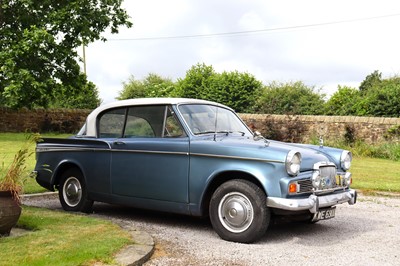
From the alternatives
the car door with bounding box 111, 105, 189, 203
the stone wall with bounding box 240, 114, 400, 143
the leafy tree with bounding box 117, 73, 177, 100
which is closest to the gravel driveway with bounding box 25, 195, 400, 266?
the car door with bounding box 111, 105, 189, 203

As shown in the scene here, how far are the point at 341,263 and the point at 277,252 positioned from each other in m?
0.70

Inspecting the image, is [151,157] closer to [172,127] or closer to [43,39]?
[172,127]

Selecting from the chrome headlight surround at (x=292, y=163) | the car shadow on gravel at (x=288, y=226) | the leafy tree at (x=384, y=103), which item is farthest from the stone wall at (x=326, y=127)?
the chrome headlight surround at (x=292, y=163)

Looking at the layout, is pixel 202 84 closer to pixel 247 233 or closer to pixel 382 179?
pixel 382 179

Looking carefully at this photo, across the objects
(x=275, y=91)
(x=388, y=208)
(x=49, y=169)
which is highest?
(x=275, y=91)

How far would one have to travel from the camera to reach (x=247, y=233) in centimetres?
572

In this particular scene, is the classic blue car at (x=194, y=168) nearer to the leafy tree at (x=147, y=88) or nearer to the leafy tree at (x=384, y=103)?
the leafy tree at (x=384, y=103)

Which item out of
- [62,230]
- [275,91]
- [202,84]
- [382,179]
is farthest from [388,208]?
[202,84]

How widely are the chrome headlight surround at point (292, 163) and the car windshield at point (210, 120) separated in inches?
52.9

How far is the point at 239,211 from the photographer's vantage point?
5.79 meters

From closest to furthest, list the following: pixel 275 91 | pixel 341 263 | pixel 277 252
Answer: pixel 341 263
pixel 277 252
pixel 275 91

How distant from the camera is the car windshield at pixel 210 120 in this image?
665 centimetres

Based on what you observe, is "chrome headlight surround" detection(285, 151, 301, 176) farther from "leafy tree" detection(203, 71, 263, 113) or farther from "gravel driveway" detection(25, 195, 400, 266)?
"leafy tree" detection(203, 71, 263, 113)

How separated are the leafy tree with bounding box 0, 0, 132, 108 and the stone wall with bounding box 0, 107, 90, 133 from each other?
678 cm
